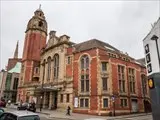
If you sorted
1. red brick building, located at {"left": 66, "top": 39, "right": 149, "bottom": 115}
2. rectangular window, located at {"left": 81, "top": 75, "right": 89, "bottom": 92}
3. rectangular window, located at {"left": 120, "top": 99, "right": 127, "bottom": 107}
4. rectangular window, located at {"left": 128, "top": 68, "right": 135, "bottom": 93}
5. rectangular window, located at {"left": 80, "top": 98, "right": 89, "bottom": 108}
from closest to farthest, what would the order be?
1. red brick building, located at {"left": 66, "top": 39, "right": 149, "bottom": 115}
2. rectangular window, located at {"left": 80, "top": 98, "right": 89, "bottom": 108}
3. rectangular window, located at {"left": 120, "top": 99, "right": 127, "bottom": 107}
4. rectangular window, located at {"left": 81, "top": 75, "right": 89, "bottom": 92}
5. rectangular window, located at {"left": 128, "top": 68, "right": 135, "bottom": 93}

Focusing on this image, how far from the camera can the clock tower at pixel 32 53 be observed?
45344mm

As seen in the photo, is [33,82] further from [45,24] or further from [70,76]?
[45,24]

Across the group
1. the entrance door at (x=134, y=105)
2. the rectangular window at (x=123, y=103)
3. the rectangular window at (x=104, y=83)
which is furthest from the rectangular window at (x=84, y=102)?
the entrance door at (x=134, y=105)

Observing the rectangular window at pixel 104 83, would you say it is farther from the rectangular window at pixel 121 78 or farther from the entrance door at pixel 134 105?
the entrance door at pixel 134 105

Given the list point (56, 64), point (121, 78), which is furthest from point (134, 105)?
point (56, 64)

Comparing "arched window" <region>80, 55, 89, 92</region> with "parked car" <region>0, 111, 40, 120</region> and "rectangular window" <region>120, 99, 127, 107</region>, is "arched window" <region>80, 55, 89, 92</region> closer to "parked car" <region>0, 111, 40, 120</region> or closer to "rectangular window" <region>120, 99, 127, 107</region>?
"rectangular window" <region>120, 99, 127, 107</region>

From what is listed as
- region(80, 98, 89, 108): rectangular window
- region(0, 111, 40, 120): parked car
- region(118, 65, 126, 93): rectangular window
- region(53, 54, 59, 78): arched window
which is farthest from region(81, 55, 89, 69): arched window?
region(0, 111, 40, 120): parked car

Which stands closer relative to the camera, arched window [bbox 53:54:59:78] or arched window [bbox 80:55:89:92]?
arched window [bbox 80:55:89:92]

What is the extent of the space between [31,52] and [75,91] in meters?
23.1

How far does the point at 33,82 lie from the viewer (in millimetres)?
44000

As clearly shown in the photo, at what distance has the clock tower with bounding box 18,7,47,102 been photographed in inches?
1785

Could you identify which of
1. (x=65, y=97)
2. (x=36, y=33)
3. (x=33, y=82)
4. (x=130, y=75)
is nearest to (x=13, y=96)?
(x=33, y=82)

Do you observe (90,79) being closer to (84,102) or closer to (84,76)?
(84,76)

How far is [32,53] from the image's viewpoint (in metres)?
48.8
